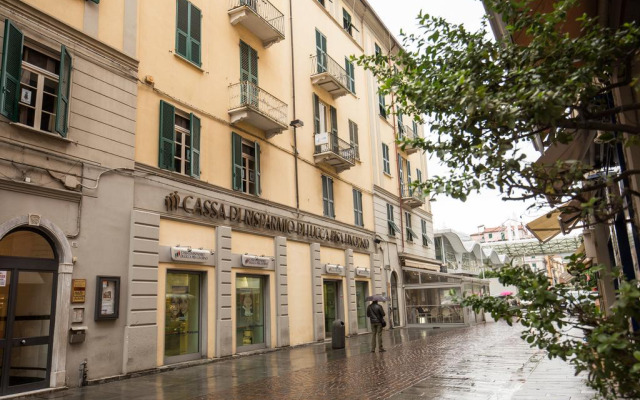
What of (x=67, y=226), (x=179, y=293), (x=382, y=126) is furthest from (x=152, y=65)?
(x=382, y=126)

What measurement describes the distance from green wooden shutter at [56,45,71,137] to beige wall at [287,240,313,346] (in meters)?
9.06

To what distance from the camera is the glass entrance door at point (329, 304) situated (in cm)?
1988

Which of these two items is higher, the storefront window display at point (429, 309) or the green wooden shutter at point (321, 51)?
the green wooden shutter at point (321, 51)

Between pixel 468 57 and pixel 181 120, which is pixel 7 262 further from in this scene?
pixel 468 57

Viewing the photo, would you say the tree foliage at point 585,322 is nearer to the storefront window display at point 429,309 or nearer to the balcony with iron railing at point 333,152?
the balcony with iron railing at point 333,152

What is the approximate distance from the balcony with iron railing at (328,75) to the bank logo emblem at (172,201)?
32.3 ft

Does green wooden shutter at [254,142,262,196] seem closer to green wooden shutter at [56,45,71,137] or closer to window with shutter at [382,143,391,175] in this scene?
green wooden shutter at [56,45,71,137]

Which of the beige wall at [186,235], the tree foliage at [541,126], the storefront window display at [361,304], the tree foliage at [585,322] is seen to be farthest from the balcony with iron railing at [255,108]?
the tree foliage at [585,322]

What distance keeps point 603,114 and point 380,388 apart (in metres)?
6.72

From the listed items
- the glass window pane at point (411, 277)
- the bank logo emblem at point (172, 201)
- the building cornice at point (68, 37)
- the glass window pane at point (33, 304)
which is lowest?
the glass window pane at point (33, 304)

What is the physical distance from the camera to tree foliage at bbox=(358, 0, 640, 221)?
3086 millimetres

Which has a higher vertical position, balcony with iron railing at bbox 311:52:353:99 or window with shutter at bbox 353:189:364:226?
balcony with iron railing at bbox 311:52:353:99

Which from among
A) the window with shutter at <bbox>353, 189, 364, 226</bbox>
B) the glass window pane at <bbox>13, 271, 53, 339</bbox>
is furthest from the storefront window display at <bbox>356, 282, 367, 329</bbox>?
the glass window pane at <bbox>13, 271, 53, 339</bbox>

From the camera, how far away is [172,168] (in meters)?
12.8
